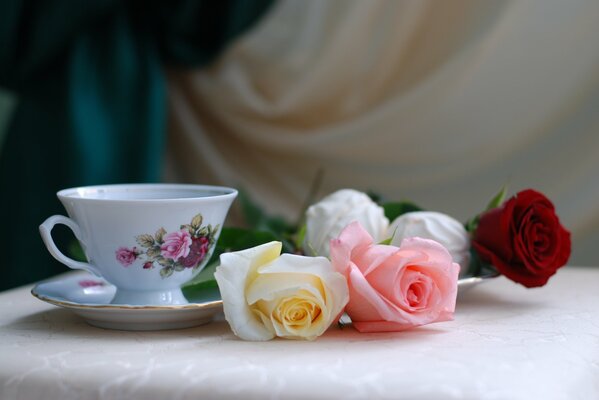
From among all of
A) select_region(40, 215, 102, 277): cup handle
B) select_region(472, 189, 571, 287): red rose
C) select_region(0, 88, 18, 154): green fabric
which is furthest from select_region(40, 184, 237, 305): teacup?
select_region(0, 88, 18, 154): green fabric

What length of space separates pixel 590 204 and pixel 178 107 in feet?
2.15

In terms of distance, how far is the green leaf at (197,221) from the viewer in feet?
1.89

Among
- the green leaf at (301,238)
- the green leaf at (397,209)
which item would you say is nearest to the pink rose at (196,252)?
the green leaf at (301,238)

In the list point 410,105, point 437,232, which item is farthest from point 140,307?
point 410,105

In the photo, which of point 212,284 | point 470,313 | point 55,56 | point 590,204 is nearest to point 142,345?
point 212,284

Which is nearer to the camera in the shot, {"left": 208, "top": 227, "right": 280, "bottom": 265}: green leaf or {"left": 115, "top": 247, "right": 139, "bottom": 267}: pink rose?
{"left": 115, "top": 247, "right": 139, "bottom": 267}: pink rose

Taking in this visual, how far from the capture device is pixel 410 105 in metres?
1.05

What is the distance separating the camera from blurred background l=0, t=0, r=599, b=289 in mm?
982

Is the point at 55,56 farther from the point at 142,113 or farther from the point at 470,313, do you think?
the point at 470,313

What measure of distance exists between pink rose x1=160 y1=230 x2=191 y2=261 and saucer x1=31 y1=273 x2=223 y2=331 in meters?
0.04

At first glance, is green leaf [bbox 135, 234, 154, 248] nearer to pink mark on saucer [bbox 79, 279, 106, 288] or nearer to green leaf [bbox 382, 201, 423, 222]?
pink mark on saucer [bbox 79, 279, 106, 288]

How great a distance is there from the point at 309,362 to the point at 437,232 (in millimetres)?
227

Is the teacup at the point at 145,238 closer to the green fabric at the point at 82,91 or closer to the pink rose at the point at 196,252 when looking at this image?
the pink rose at the point at 196,252

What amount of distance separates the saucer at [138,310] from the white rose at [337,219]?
0.33 ft
